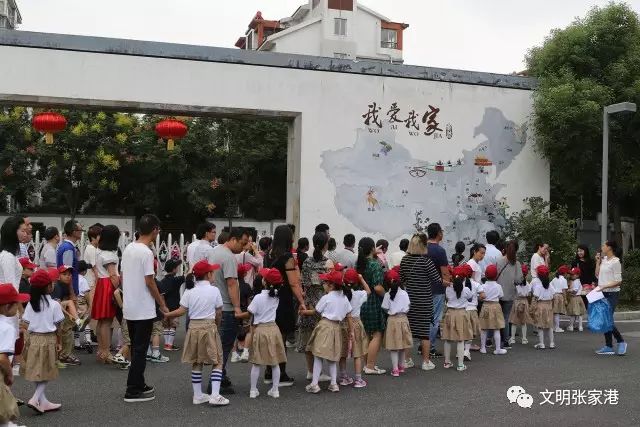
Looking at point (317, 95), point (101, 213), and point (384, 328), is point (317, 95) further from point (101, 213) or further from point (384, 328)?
point (101, 213)

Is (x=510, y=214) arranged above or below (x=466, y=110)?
below

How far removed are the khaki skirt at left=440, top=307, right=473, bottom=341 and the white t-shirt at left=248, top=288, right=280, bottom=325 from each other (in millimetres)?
2792

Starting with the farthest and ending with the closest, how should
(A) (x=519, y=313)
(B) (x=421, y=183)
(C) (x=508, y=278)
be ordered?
(B) (x=421, y=183)
(A) (x=519, y=313)
(C) (x=508, y=278)

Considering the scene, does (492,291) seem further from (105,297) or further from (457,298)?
(105,297)

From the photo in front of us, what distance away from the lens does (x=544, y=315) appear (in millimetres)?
10781

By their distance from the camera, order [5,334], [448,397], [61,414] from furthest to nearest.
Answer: [448,397]
[61,414]
[5,334]

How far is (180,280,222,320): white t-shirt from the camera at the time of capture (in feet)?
22.4

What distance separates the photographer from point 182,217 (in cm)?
2897

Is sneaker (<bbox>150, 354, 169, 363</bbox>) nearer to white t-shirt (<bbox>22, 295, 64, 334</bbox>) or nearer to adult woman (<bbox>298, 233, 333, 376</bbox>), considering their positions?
adult woman (<bbox>298, 233, 333, 376</bbox>)

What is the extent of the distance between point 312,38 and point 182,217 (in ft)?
67.4

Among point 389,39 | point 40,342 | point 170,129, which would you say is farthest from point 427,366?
point 389,39

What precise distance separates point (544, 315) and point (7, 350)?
8.14 metres

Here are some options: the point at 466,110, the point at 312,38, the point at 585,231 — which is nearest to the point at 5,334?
the point at 466,110

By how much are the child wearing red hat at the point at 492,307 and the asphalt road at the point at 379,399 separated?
69 centimetres
